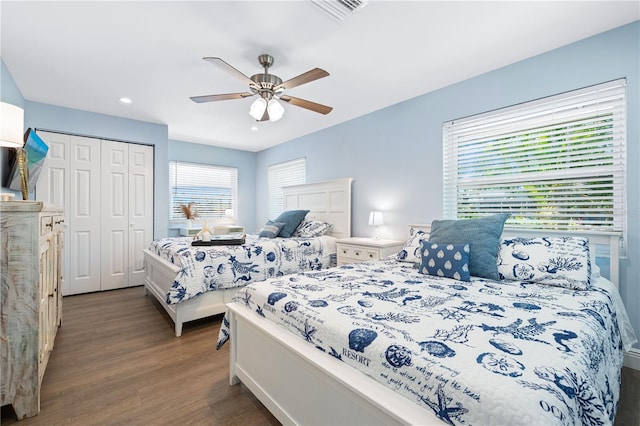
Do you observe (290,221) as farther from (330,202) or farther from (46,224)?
(46,224)

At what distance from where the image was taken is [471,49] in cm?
231

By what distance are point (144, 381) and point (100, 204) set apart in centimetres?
296

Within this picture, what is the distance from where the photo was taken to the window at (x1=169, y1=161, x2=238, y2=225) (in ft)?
17.1

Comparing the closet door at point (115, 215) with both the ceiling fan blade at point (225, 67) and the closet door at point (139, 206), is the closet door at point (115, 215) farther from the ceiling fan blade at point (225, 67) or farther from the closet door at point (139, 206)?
the ceiling fan blade at point (225, 67)

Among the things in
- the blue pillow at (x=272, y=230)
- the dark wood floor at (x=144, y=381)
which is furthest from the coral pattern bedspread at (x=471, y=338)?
the blue pillow at (x=272, y=230)

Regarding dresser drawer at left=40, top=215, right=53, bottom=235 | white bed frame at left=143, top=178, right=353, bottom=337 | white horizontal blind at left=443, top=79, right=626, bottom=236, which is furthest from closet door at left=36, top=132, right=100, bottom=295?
white horizontal blind at left=443, top=79, right=626, bottom=236

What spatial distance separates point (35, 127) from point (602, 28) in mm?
5562

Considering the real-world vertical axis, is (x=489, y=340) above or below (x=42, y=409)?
Answer: above

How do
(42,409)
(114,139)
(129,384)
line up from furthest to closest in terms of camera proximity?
(114,139) < (129,384) < (42,409)

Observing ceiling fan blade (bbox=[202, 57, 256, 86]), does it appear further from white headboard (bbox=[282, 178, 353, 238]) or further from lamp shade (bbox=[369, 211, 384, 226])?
white headboard (bbox=[282, 178, 353, 238])

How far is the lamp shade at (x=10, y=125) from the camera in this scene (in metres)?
1.63

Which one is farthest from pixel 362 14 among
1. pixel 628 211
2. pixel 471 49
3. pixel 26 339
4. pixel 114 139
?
pixel 114 139

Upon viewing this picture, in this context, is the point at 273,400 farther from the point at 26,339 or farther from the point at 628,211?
the point at 628,211

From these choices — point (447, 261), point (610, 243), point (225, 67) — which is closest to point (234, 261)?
point (225, 67)
